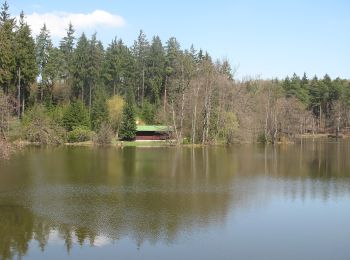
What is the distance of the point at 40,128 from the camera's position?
64375mm

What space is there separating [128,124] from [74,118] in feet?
28.0

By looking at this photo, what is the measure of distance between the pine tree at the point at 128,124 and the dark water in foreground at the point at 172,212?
31.2 metres

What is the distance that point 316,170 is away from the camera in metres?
39.1

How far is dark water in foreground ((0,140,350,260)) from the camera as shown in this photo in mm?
16047

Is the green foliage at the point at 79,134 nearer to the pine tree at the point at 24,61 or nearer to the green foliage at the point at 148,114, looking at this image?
the pine tree at the point at 24,61

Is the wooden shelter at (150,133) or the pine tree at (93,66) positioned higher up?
the pine tree at (93,66)

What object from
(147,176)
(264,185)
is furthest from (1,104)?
(264,185)

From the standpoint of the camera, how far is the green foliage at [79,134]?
67.5 meters

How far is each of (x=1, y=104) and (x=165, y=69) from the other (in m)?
59.4

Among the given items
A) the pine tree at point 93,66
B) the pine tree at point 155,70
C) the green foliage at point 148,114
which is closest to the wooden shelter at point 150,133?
the green foliage at point 148,114

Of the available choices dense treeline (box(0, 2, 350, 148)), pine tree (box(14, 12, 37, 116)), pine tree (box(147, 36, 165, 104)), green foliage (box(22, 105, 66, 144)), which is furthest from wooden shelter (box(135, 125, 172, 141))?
pine tree (box(14, 12, 37, 116))

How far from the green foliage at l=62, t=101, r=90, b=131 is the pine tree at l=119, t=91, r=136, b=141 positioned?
5.68m

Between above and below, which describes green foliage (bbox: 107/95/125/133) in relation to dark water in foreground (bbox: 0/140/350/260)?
above

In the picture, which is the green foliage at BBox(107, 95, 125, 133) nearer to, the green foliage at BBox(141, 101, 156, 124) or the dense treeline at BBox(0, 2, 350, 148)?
the dense treeline at BBox(0, 2, 350, 148)
